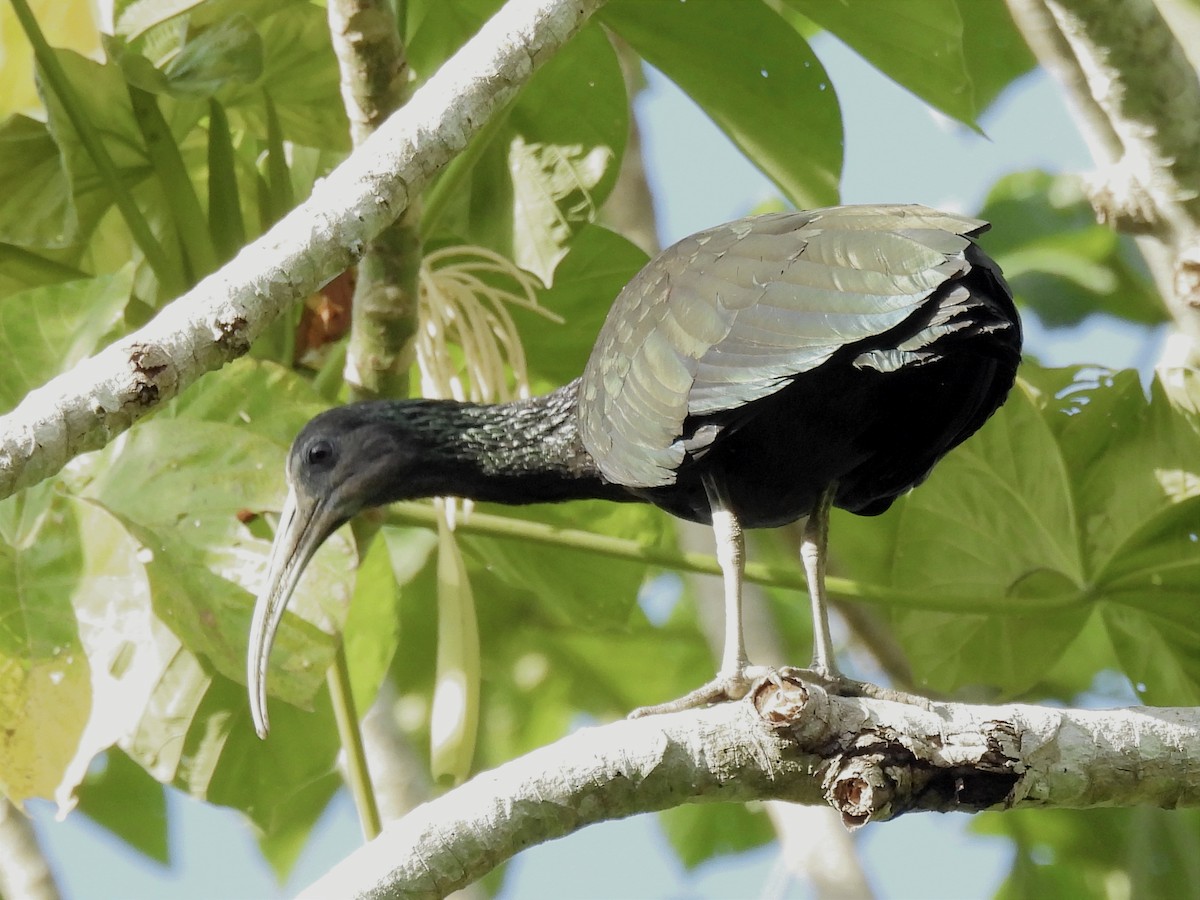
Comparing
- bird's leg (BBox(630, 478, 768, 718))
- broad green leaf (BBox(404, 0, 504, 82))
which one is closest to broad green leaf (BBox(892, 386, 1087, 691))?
bird's leg (BBox(630, 478, 768, 718))

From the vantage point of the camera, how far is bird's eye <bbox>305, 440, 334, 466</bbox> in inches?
154

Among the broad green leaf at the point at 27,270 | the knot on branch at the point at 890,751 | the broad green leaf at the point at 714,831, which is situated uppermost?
the broad green leaf at the point at 27,270

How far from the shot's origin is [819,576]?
360cm

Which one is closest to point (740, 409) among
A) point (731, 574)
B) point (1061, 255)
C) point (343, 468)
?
point (731, 574)

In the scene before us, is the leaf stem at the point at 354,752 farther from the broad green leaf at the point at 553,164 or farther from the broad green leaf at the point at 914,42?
the broad green leaf at the point at 914,42

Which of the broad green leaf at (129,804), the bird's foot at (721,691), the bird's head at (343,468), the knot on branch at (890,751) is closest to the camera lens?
the knot on branch at (890,751)

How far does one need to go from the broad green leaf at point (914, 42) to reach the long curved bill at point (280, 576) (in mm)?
1832

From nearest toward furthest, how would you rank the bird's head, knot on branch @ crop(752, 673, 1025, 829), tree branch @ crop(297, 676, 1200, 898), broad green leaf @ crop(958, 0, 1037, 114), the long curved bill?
tree branch @ crop(297, 676, 1200, 898) < knot on branch @ crop(752, 673, 1025, 829) < the long curved bill < the bird's head < broad green leaf @ crop(958, 0, 1037, 114)

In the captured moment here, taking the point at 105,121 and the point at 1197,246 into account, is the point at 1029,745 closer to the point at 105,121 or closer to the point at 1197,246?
the point at 1197,246

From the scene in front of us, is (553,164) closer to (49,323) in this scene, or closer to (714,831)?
(49,323)

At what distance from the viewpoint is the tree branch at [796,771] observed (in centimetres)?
236

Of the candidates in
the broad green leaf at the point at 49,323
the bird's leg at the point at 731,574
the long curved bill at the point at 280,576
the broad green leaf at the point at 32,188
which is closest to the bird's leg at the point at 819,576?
the bird's leg at the point at 731,574

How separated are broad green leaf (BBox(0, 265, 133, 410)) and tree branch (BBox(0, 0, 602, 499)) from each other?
3.58 ft

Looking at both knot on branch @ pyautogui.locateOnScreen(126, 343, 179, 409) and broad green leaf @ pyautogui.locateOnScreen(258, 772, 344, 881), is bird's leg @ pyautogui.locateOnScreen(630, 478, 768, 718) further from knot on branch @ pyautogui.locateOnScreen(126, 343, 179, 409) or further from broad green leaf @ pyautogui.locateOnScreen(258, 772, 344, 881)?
broad green leaf @ pyautogui.locateOnScreen(258, 772, 344, 881)
